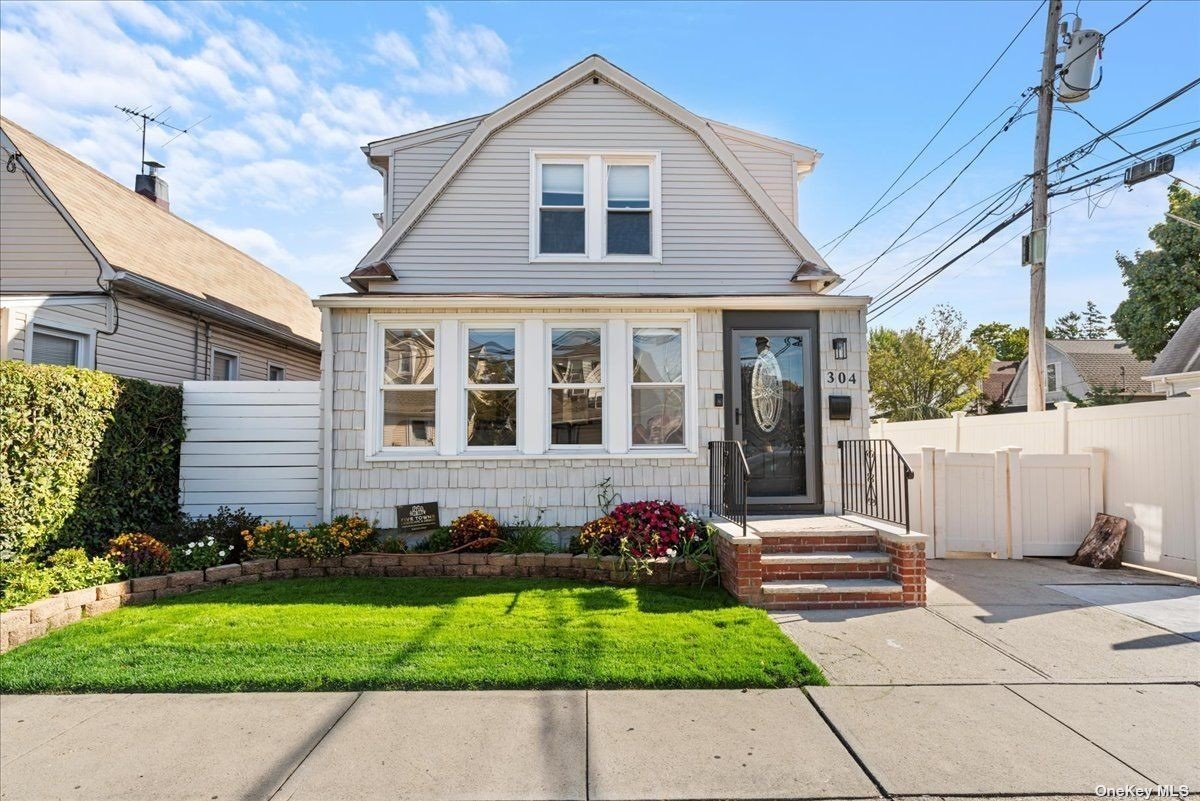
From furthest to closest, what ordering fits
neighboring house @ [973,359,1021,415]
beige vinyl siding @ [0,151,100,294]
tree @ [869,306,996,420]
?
neighboring house @ [973,359,1021,415] → tree @ [869,306,996,420] → beige vinyl siding @ [0,151,100,294]

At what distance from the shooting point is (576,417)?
7.86 m

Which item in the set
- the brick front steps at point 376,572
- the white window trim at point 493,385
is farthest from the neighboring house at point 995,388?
the brick front steps at point 376,572

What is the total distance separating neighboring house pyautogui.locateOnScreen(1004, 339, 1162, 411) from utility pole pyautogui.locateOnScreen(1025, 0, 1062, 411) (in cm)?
1908

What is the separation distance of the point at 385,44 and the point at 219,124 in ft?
17.4

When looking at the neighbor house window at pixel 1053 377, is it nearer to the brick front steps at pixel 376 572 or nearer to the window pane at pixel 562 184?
the window pane at pixel 562 184

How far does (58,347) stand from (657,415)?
8.38 meters

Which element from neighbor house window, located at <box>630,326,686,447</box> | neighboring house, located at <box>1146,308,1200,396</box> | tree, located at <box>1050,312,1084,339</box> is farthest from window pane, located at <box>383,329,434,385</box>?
tree, located at <box>1050,312,1084,339</box>

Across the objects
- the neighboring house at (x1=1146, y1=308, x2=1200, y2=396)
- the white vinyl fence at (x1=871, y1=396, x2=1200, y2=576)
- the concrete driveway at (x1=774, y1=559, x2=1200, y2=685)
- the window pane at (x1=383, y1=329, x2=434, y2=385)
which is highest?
the neighboring house at (x1=1146, y1=308, x2=1200, y2=396)

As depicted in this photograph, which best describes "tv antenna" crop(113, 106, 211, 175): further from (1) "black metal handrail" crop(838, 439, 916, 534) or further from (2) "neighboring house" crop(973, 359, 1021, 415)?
(2) "neighboring house" crop(973, 359, 1021, 415)

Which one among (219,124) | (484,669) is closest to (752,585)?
(484,669)

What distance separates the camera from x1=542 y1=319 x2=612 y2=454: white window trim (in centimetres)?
773

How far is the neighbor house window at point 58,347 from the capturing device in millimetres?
8328

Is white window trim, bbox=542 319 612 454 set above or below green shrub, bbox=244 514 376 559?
above

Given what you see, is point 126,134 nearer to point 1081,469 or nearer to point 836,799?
point 836,799
